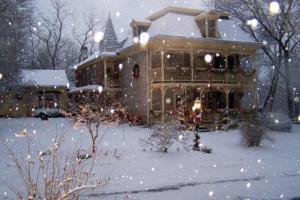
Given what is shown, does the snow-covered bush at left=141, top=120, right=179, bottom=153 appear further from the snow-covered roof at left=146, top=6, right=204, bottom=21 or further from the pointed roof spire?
the pointed roof spire

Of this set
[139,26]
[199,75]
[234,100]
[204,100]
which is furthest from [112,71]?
[234,100]

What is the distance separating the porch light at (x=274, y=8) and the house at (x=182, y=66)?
3872 millimetres

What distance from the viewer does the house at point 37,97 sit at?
1555 inches

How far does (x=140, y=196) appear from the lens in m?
10.6

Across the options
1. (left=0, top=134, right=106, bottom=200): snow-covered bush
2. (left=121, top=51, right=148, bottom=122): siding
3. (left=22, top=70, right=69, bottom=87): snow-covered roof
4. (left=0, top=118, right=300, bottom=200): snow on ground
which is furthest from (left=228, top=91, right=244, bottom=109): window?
(left=0, top=134, right=106, bottom=200): snow-covered bush

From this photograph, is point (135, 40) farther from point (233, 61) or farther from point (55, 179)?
point (55, 179)

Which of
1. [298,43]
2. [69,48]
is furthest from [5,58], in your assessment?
[69,48]

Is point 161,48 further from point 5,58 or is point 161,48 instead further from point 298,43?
point 298,43

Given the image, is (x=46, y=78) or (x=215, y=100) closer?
(x=215, y=100)

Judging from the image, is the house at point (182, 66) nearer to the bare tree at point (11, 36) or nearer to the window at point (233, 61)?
the window at point (233, 61)

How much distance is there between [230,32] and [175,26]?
4.91 m

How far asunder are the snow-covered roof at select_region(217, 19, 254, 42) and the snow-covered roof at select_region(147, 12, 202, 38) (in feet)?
7.10

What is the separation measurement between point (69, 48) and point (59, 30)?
12.5 m

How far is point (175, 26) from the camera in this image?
2775 cm
